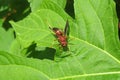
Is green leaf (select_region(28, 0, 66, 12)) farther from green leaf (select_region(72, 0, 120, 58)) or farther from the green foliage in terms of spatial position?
green leaf (select_region(72, 0, 120, 58))

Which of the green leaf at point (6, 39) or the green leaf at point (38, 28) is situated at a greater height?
the green leaf at point (38, 28)

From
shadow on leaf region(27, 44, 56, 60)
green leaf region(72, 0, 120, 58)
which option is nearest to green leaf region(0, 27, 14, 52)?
shadow on leaf region(27, 44, 56, 60)

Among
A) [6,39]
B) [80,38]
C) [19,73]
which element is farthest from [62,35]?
[6,39]

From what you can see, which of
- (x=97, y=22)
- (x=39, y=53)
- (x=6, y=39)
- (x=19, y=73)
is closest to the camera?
(x=19, y=73)

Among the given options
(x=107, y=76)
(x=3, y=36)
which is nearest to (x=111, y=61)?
(x=107, y=76)

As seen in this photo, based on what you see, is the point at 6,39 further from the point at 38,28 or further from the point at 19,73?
the point at 19,73

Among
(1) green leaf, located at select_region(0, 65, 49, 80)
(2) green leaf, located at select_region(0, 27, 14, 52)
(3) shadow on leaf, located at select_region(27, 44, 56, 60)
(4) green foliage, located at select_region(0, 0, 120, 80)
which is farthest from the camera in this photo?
(2) green leaf, located at select_region(0, 27, 14, 52)

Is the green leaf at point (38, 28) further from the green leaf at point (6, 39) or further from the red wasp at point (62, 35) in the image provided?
the green leaf at point (6, 39)

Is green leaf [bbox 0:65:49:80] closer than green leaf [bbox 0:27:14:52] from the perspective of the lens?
Yes

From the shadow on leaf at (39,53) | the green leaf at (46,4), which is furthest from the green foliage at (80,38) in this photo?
the shadow on leaf at (39,53)

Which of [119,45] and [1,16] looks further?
[1,16]

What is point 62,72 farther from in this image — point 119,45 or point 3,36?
point 3,36
